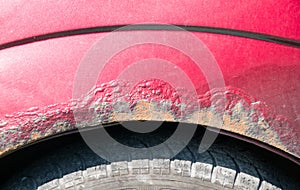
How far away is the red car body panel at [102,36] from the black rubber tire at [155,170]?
0.20 metres

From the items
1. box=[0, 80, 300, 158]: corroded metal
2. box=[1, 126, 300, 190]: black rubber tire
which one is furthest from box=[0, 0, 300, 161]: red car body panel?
box=[1, 126, 300, 190]: black rubber tire

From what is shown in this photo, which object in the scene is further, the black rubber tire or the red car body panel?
the black rubber tire

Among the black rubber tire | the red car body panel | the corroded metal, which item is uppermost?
the red car body panel

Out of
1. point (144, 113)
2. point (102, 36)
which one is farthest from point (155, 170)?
point (102, 36)

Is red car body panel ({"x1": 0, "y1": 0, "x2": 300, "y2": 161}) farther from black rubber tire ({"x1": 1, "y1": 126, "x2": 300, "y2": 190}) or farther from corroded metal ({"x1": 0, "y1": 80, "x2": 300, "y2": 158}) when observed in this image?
black rubber tire ({"x1": 1, "y1": 126, "x2": 300, "y2": 190})

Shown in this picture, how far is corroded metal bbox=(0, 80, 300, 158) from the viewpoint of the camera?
138 cm

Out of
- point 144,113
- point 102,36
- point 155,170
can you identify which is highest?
point 102,36

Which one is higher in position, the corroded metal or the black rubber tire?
the corroded metal

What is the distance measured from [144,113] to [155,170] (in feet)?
0.74

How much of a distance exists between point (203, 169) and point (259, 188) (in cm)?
20

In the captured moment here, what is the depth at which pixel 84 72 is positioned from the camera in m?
1.38

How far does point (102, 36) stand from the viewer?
1370 mm

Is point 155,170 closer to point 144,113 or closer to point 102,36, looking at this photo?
point 144,113

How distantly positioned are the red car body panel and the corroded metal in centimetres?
2
